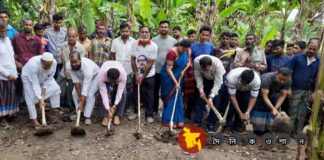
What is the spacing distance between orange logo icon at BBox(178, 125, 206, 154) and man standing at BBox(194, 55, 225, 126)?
31 cm

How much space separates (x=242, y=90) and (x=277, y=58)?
80 centimetres

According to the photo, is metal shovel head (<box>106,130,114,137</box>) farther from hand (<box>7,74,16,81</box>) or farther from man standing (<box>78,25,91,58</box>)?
hand (<box>7,74,16,81</box>)

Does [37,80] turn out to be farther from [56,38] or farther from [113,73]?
[113,73]

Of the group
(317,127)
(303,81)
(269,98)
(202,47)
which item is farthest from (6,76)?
(317,127)

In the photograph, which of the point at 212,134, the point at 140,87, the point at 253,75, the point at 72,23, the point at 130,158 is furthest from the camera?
the point at 72,23

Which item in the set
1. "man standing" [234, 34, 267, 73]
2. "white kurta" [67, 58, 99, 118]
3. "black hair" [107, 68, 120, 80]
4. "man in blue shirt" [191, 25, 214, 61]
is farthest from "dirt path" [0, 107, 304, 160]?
"man in blue shirt" [191, 25, 214, 61]

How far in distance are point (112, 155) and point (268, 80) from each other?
2.36 m

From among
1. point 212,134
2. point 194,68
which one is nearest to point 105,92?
point 194,68

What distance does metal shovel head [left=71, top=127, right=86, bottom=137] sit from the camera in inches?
183

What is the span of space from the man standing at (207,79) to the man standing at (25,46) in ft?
7.82

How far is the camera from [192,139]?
4703 mm

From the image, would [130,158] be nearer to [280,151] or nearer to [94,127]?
[94,127]

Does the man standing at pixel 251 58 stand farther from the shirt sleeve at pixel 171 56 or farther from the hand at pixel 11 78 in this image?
the hand at pixel 11 78

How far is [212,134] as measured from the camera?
16.1ft
